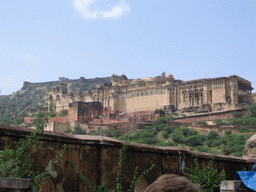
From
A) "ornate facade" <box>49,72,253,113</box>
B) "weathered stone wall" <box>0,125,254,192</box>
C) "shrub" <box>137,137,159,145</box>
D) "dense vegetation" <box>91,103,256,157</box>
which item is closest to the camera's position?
"weathered stone wall" <box>0,125,254,192</box>

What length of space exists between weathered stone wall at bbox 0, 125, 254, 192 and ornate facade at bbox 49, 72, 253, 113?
136ft

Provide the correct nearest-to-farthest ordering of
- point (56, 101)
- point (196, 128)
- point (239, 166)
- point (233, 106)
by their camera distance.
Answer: point (239, 166) < point (196, 128) < point (233, 106) < point (56, 101)

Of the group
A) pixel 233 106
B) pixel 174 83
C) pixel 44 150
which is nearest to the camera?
pixel 44 150

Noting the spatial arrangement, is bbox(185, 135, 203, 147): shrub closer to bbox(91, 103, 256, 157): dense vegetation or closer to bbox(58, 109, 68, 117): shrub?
bbox(91, 103, 256, 157): dense vegetation

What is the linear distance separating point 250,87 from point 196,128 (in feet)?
48.5

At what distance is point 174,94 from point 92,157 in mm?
48905

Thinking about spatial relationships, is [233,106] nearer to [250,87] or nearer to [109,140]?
[250,87]

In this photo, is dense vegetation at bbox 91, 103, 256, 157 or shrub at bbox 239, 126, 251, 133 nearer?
dense vegetation at bbox 91, 103, 256, 157

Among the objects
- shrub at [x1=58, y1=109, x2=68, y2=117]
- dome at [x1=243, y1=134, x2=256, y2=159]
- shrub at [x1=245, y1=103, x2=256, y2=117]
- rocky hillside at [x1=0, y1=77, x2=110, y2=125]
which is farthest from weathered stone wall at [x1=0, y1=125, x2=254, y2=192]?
rocky hillside at [x1=0, y1=77, x2=110, y2=125]

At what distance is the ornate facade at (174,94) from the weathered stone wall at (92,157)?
136 feet

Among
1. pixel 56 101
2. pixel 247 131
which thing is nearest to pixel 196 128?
pixel 247 131

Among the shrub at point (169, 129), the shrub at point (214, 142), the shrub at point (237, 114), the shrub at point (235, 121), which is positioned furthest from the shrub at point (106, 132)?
the shrub at point (237, 114)

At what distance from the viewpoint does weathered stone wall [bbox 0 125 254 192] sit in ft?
13.0

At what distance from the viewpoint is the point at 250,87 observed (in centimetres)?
5178
